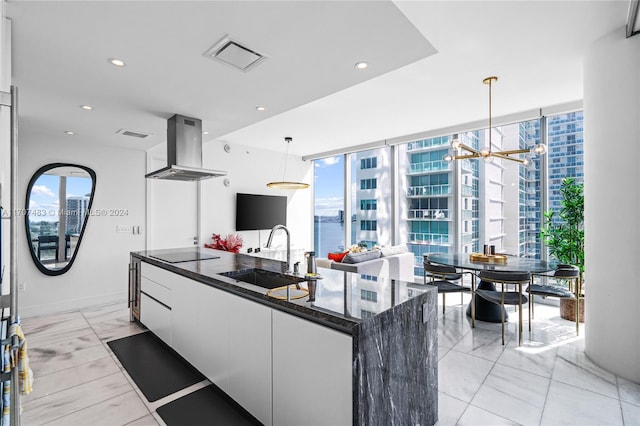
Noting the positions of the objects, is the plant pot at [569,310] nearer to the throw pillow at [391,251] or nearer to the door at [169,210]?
the throw pillow at [391,251]

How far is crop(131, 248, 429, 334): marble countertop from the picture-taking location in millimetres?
1410

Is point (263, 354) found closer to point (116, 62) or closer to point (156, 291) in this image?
point (156, 291)

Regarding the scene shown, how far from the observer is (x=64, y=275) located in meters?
4.33

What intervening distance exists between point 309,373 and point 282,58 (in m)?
1.88

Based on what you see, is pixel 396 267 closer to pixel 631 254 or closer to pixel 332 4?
pixel 631 254

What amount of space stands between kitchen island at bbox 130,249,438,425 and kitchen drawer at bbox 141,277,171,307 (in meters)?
0.49

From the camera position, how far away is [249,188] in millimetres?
6594

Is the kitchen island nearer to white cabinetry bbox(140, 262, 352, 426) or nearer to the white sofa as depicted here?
white cabinetry bbox(140, 262, 352, 426)

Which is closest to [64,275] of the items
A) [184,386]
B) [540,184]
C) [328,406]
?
[184,386]

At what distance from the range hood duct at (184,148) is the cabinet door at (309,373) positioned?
2.19 m

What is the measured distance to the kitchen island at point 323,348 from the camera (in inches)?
53.3

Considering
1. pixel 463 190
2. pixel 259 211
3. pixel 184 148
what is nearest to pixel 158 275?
pixel 184 148

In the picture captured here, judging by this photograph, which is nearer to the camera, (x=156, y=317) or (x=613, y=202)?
(x=613, y=202)

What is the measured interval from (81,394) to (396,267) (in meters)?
3.85
